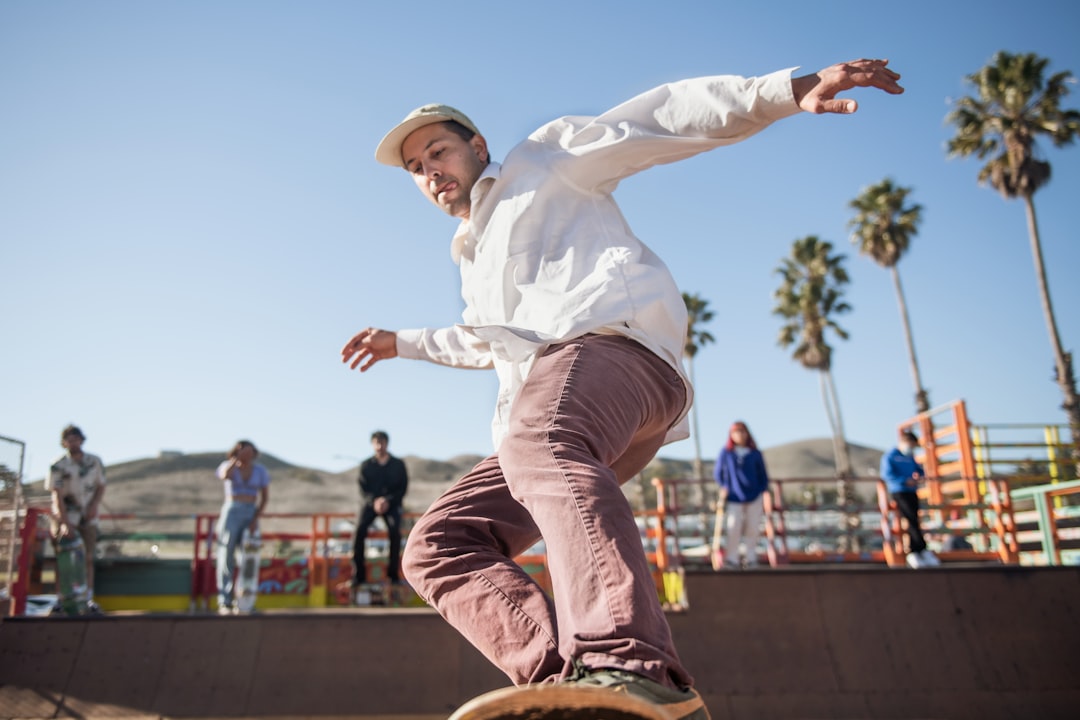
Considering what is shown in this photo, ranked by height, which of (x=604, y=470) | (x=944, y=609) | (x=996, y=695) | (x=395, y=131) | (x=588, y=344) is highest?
(x=395, y=131)

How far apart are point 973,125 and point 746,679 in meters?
25.4

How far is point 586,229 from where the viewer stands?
6.19 ft

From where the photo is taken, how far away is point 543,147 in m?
2.00

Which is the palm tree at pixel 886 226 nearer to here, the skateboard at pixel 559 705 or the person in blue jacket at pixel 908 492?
the person in blue jacket at pixel 908 492

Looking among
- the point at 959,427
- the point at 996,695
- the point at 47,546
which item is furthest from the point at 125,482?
the point at 996,695

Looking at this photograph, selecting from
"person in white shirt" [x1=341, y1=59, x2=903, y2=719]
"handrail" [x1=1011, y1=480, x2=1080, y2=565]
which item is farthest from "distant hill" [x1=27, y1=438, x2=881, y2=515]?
"person in white shirt" [x1=341, y1=59, x2=903, y2=719]

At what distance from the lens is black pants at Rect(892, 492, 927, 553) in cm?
971

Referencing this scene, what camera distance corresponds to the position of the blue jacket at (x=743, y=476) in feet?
31.1

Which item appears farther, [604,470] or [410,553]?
[410,553]

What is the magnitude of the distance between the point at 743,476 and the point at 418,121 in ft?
26.9

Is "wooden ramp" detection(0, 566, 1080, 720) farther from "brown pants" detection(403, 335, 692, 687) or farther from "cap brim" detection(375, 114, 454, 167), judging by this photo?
"cap brim" detection(375, 114, 454, 167)

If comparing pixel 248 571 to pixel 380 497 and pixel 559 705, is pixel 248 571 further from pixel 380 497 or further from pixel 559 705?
pixel 559 705

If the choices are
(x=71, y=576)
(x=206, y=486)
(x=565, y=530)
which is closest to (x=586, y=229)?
(x=565, y=530)

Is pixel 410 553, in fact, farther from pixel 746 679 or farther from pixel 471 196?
pixel 746 679
